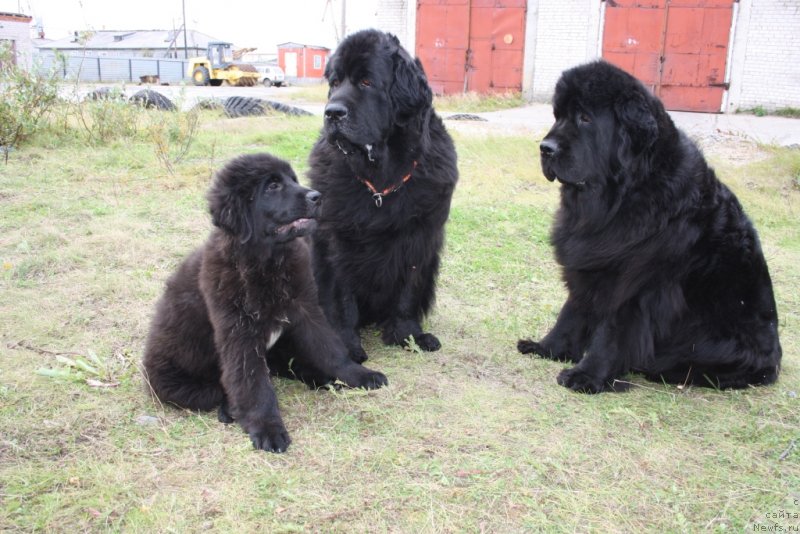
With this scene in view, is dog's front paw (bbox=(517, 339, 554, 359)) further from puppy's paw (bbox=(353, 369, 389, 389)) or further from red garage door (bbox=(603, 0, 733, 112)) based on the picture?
red garage door (bbox=(603, 0, 733, 112))

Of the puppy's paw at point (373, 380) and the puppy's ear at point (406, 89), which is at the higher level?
the puppy's ear at point (406, 89)

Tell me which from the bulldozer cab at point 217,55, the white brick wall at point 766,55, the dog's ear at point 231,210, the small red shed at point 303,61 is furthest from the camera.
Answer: the small red shed at point 303,61

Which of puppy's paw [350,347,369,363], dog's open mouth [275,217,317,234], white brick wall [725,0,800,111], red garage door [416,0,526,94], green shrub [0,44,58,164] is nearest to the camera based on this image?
dog's open mouth [275,217,317,234]

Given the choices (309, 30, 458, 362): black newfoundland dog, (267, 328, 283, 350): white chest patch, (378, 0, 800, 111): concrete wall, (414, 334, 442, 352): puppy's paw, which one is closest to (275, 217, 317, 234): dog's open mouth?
(267, 328, 283, 350): white chest patch

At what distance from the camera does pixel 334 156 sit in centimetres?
355

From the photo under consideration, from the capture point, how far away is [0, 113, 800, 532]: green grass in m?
2.20

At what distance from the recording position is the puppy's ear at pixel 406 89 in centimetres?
337

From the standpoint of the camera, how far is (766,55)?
15602mm

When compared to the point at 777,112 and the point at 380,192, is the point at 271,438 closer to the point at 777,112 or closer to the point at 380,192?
the point at 380,192

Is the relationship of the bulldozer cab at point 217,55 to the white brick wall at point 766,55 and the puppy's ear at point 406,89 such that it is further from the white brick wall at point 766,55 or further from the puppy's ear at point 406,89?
the puppy's ear at point 406,89

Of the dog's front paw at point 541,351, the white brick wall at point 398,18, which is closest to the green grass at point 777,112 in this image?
the white brick wall at point 398,18

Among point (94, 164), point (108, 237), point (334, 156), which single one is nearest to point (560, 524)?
point (334, 156)

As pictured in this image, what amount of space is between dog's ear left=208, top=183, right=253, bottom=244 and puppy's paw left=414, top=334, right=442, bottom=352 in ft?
4.34

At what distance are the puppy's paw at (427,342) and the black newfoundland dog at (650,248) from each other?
75 cm
